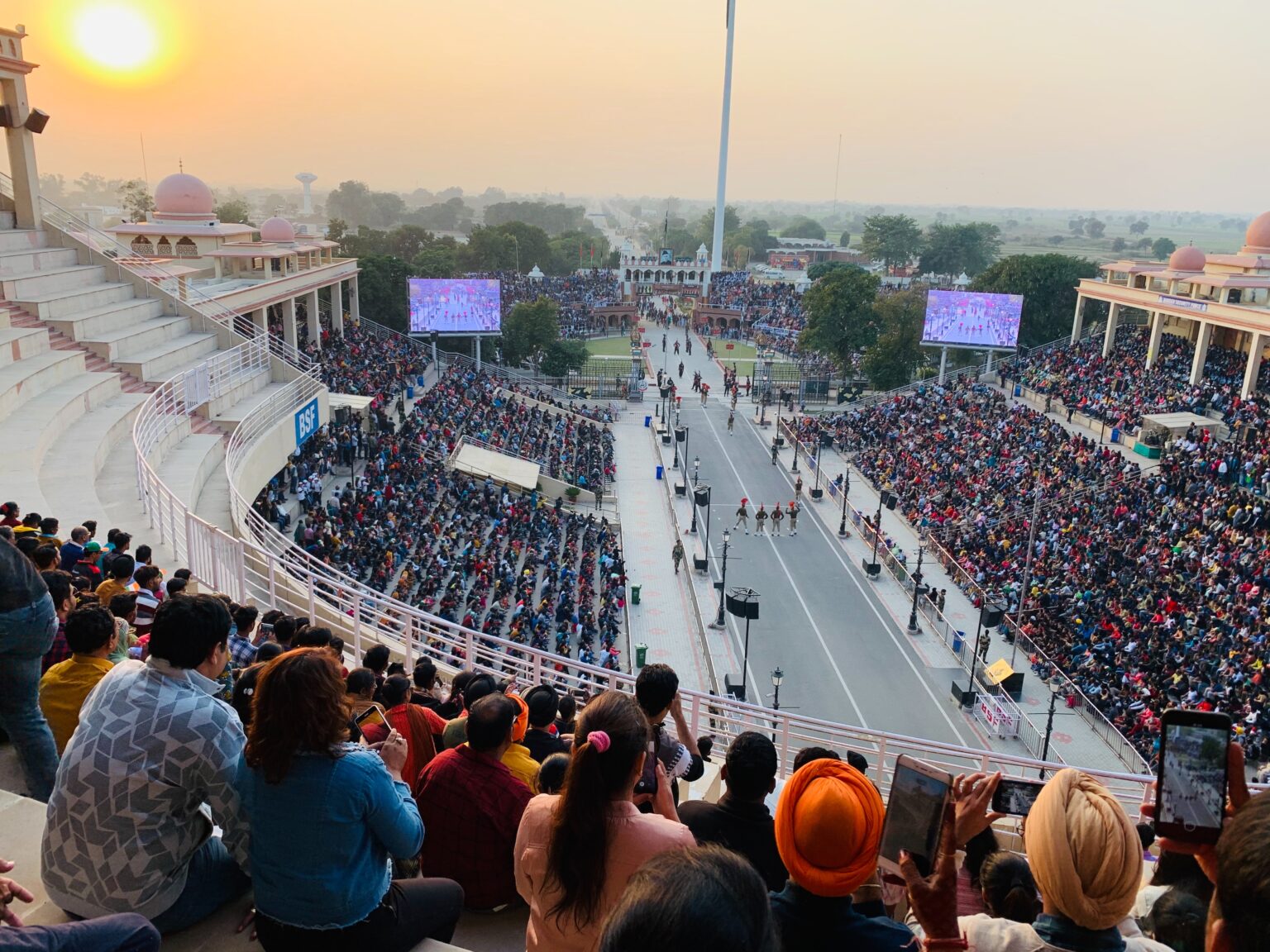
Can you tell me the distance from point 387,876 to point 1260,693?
17.4 m

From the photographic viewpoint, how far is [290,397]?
65.5 feet

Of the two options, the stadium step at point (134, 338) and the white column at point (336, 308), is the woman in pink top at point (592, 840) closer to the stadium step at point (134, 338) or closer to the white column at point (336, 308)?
the stadium step at point (134, 338)

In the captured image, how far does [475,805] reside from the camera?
3.88 meters

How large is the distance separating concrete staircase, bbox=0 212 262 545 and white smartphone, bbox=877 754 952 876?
10.2 m

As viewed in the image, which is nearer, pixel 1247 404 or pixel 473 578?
pixel 473 578

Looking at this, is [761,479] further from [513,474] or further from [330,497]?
[330,497]

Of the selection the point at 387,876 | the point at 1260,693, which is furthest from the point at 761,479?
the point at 387,876

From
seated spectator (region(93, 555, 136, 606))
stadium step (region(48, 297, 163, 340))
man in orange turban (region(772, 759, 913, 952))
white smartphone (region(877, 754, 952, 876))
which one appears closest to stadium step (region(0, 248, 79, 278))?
stadium step (region(48, 297, 163, 340))

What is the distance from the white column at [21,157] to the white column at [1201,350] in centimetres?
3514

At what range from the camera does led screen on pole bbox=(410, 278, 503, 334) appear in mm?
43438

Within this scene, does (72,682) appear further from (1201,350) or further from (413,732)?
(1201,350)

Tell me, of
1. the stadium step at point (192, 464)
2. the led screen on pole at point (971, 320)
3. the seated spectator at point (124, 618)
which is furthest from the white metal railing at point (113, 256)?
the led screen on pole at point (971, 320)

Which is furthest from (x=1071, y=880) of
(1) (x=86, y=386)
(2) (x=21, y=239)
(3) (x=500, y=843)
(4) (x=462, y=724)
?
(2) (x=21, y=239)

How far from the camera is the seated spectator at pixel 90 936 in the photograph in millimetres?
2160
